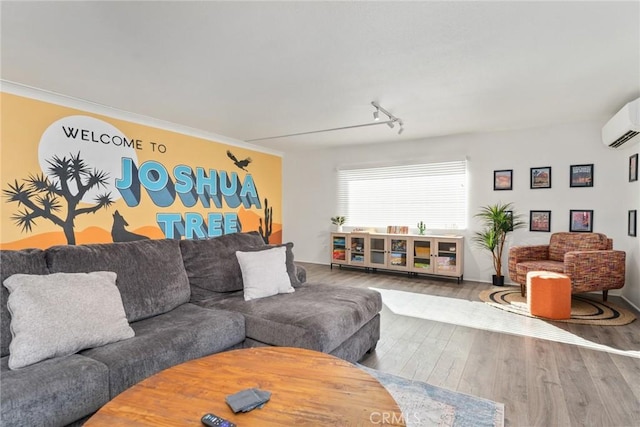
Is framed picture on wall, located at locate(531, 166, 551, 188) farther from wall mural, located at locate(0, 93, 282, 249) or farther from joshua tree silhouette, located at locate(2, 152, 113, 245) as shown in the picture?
joshua tree silhouette, located at locate(2, 152, 113, 245)

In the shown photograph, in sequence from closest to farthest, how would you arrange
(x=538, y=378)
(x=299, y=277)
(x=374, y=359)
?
(x=538, y=378), (x=374, y=359), (x=299, y=277)

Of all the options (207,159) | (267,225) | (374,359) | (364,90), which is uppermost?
(364,90)

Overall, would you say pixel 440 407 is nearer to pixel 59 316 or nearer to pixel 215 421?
pixel 215 421

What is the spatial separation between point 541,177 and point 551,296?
2151mm

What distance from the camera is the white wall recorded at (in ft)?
14.2

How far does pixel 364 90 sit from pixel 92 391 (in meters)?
3.15

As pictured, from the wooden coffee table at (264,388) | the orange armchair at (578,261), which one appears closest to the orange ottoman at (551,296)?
the orange armchair at (578,261)

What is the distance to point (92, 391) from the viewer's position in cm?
145

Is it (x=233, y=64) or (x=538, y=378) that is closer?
(x=538, y=378)

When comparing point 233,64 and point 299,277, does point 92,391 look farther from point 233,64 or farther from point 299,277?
point 233,64

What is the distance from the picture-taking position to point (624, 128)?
3479 millimetres

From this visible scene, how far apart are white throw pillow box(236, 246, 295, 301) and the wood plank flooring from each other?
90 cm

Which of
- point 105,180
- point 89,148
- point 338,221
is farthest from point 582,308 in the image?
point 89,148

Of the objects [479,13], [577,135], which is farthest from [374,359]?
[577,135]
